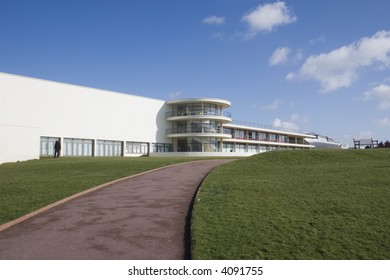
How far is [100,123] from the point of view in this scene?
4447 centimetres

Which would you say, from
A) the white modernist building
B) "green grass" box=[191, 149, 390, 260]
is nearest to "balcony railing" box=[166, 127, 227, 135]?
the white modernist building

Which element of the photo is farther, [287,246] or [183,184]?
[183,184]

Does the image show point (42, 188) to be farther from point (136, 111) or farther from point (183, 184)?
point (136, 111)

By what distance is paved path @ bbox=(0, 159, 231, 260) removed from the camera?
6.12 meters

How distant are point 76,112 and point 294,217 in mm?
38237

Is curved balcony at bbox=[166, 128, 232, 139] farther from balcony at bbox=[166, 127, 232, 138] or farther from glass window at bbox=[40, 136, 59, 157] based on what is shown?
glass window at bbox=[40, 136, 59, 157]

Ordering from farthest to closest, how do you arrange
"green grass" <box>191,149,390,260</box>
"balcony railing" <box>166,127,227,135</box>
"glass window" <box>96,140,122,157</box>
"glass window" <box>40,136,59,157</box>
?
"balcony railing" <box>166,127,227,135</box>
"glass window" <box>96,140,122,157</box>
"glass window" <box>40,136,59,157</box>
"green grass" <box>191,149,390,260</box>

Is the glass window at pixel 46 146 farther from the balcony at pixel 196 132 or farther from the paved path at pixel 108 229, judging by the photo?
the paved path at pixel 108 229

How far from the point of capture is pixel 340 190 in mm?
10461

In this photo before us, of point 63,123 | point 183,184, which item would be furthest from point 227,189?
point 63,123

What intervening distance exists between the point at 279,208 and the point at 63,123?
36.7m

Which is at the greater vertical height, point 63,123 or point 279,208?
point 63,123

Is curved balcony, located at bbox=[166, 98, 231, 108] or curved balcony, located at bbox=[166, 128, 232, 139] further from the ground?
curved balcony, located at bbox=[166, 98, 231, 108]
